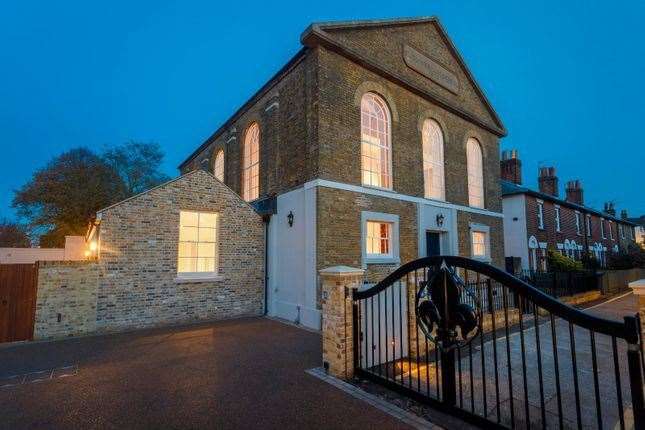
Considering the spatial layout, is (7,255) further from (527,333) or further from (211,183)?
(527,333)

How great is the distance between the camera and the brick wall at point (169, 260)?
8.34 meters

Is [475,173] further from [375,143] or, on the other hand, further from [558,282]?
[375,143]

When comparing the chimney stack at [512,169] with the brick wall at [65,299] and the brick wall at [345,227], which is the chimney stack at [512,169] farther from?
the brick wall at [65,299]

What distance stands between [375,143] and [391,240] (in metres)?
3.40

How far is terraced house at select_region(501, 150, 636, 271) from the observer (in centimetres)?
2030

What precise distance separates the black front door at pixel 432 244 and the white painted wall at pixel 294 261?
541 cm

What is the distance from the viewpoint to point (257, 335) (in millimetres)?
7871

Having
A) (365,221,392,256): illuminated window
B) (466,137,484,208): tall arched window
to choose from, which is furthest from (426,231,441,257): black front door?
(466,137,484,208): tall arched window

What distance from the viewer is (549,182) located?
1031 inches

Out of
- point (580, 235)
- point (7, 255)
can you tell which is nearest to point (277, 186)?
point (7, 255)

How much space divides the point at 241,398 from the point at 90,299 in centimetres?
592

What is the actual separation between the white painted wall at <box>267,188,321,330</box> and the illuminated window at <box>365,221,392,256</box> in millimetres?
2222

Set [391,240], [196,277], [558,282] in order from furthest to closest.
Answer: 1. [558,282]
2. [391,240]
3. [196,277]

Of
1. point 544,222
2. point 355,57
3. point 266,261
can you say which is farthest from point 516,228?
point 266,261
